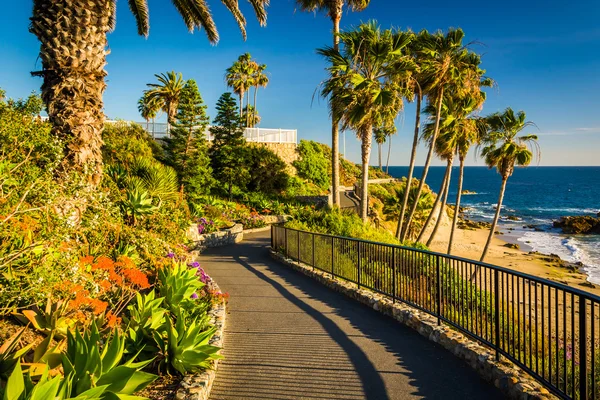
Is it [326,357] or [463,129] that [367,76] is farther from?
[326,357]

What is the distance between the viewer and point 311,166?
4066cm

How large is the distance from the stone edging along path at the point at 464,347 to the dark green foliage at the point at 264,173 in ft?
83.5

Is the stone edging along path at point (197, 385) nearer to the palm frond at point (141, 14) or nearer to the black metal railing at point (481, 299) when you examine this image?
the black metal railing at point (481, 299)

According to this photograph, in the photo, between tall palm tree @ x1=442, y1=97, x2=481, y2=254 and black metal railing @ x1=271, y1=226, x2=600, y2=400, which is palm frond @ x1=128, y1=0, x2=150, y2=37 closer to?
black metal railing @ x1=271, y1=226, x2=600, y2=400

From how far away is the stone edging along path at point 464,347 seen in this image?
432cm

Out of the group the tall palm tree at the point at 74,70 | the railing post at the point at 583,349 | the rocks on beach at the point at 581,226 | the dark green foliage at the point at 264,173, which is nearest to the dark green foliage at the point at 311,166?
the dark green foliage at the point at 264,173

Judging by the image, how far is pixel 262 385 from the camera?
4.79 meters

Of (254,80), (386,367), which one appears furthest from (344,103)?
(254,80)

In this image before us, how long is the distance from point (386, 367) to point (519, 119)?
22.9 meters

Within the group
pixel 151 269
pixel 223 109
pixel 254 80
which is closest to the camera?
pixel 151 269

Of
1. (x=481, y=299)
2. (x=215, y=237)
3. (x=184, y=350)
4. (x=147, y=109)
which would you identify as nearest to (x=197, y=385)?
(x=184, y=350)

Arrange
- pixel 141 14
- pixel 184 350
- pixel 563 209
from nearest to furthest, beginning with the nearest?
1. pixel 184 350
2. pixel 141 14
3. pixel 563 209

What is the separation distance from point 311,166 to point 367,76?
72.3ft

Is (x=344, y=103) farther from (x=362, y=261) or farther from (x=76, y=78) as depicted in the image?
(x=76, y=78)
